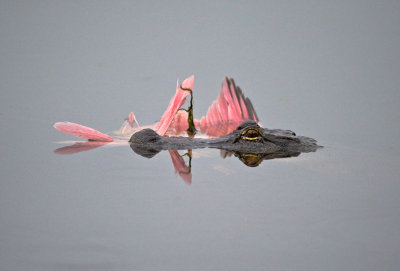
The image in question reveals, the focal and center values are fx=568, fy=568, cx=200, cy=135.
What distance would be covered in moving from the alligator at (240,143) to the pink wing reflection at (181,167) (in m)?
0.18

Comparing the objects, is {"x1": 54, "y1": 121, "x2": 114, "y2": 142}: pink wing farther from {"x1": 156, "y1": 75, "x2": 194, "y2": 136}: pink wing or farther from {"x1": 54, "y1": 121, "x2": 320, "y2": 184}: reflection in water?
{"x1": 156, "y1": 75, "x2": 194, "y2": 136}: pink wing

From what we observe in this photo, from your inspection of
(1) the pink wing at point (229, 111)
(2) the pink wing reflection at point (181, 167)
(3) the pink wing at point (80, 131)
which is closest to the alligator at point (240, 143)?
(2) the pink wing reflection at point (181, 167)

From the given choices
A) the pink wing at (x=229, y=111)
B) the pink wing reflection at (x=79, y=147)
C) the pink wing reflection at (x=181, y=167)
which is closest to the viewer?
the pink wing reflection at (x=181, y=167)

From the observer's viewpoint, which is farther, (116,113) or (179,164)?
(116,113)

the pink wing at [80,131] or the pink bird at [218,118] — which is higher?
the pink bird at [218,118]

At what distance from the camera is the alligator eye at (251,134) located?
5.71 metres

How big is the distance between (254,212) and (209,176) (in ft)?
2.75

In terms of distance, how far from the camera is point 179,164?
519 cm

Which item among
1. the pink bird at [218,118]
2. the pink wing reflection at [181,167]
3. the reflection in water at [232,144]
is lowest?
the pink wing reflection at [181,167]

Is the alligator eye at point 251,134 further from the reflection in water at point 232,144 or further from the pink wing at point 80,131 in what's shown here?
the pink wing at point 80,131

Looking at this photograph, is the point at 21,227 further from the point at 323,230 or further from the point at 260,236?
the point at 323,230

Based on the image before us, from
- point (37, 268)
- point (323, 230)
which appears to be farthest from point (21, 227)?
point (323, 230)

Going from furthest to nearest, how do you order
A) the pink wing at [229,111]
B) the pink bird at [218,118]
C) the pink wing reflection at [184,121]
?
the pink wing at [229,111], the pink bird at [218,118], the pink wing reflection at [184,121]

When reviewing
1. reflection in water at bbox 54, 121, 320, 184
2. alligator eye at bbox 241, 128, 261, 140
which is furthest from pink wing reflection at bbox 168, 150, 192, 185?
alligator eye at bbox 241, 128, 261, 140
